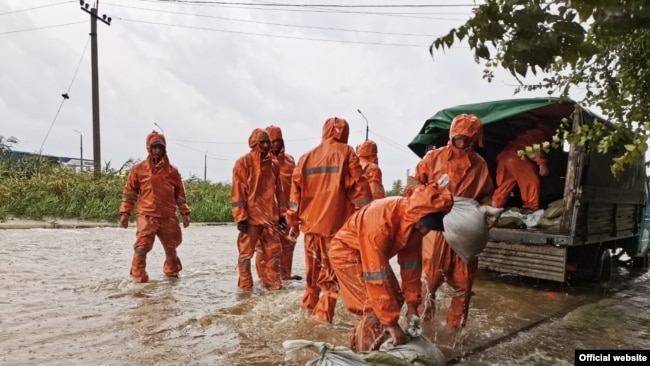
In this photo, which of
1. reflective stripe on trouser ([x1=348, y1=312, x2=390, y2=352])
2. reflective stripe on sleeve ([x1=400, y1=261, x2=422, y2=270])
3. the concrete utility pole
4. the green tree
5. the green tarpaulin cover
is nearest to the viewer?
the green tree

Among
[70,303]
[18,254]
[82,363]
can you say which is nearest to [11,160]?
[18,254]

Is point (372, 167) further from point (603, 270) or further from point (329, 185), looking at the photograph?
point (603, 270)

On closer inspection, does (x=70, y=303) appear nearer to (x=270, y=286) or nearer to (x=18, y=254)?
(x=270, y=286)

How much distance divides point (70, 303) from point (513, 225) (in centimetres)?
502

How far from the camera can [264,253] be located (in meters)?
5.94

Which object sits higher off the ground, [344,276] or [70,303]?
[344,276]

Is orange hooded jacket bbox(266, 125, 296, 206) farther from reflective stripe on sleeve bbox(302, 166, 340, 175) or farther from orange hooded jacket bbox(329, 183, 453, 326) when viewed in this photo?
orange hooded jacket bbox(329, 183, 453, 326)

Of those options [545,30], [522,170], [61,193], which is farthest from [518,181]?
[61,193]

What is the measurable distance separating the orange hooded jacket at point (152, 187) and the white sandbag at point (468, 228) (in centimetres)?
379

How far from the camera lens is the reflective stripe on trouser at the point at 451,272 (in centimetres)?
415

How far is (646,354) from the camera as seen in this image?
3.77 meters

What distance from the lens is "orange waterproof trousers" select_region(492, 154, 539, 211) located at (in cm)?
701

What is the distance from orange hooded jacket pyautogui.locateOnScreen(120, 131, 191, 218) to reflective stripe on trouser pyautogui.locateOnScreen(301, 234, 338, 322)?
2329 millimetres

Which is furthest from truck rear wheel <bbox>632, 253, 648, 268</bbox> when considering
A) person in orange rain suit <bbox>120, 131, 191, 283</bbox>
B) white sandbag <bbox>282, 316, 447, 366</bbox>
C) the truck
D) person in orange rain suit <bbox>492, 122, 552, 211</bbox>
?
person in orange rain suit <bbox>120, 131, 191, 283</bbox>
